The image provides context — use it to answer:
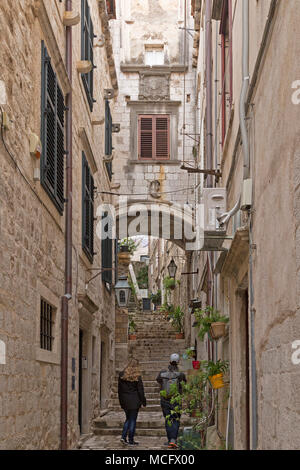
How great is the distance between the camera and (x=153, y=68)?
64.1 feet

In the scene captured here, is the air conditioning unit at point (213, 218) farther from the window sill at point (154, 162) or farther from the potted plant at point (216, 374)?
the window sill at point (154, 162)

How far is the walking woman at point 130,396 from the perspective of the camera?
37.7 feet

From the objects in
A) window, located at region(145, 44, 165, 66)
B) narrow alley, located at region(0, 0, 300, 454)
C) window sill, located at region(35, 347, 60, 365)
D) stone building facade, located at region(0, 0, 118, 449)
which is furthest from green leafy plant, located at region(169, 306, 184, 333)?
window sill, located at region(35, 347, 60, 365)

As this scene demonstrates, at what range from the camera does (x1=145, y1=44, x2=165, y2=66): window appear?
19.8m

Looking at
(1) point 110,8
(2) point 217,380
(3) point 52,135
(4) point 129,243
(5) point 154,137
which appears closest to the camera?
(2) point 217,380

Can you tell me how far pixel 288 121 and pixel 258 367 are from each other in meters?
2.14

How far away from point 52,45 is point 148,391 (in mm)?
10154

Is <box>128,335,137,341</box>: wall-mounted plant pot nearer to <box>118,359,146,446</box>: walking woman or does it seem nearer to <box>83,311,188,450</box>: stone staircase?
<box>83,311,188,450</box>: stone staircase

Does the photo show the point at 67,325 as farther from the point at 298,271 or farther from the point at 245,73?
the point at 298,271

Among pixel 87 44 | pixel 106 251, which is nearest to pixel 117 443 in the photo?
pixel 106 251

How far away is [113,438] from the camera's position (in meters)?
12.7

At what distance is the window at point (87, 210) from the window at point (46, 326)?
303cm


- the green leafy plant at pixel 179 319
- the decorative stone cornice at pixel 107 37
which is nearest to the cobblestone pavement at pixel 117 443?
the decorative stone cornice at pixel 107 37

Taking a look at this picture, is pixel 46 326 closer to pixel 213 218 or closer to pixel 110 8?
pixel 213 218
